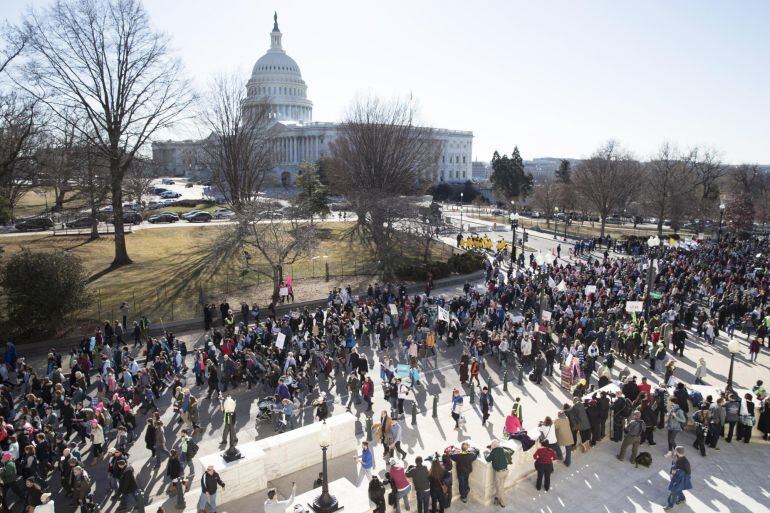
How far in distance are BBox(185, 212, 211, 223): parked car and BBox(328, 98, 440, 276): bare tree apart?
57.0ft

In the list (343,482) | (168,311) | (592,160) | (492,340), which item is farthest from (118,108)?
(592,160)

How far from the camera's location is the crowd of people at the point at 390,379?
11.5 metres

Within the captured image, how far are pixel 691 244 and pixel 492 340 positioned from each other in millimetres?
22253

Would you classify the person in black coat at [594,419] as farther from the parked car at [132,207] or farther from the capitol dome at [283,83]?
the capitol dome at [283,83]

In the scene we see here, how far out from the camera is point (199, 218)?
58062 millimetres

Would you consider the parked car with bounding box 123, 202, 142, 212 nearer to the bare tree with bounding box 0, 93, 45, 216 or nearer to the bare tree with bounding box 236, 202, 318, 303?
the bare tree with bounding box 0, 93, 45, 216

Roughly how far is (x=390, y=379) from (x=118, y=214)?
25620 mm

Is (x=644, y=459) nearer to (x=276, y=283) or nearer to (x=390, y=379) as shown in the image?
(x=390, y=379)

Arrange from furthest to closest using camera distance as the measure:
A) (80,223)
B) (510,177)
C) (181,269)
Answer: (510,177), (80,223), (181,269)

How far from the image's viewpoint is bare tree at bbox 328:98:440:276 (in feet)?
122

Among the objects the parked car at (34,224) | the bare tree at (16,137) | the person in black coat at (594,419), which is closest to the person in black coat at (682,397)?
the person in black coat at (594,419)

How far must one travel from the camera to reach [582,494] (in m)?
11.2

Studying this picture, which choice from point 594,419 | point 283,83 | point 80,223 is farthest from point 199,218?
point 283,83

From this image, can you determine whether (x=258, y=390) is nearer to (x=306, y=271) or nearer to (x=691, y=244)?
(x=306, y=271)
